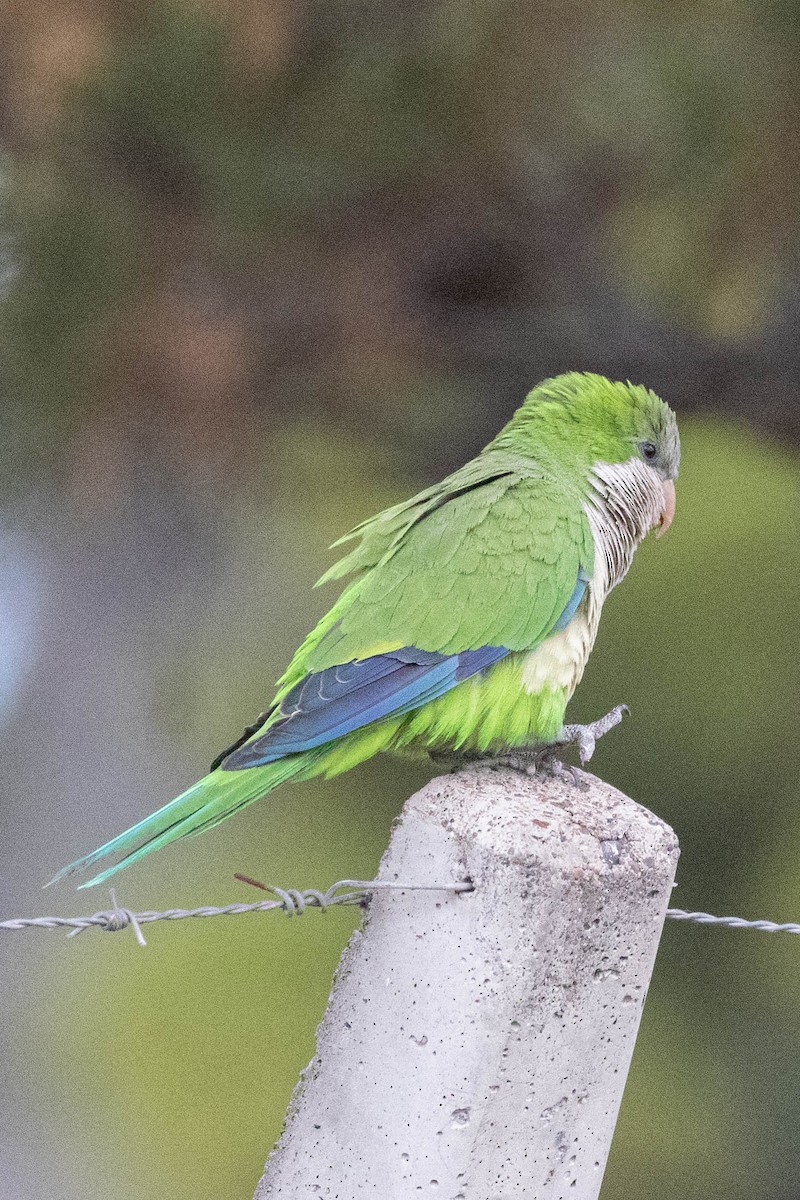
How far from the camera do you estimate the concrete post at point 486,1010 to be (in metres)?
1.12

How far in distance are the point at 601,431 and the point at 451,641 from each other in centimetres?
51

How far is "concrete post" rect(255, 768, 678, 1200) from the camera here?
112 centimetres

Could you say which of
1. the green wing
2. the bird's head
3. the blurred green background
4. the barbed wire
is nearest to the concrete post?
the barbed wire

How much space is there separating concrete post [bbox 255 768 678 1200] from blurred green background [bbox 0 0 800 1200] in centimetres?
128

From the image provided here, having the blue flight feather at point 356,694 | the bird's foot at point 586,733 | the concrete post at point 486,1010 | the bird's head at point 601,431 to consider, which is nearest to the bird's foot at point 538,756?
the bird's foot at point 586,733

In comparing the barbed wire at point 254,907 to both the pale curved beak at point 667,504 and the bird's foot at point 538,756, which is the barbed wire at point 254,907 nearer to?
the bird's foot at point 538,756

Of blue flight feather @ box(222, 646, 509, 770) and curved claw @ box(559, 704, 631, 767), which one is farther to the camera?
curved claw @ box(559, 704, 631, 767)

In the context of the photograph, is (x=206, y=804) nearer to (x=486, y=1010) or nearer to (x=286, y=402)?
(x=486, y=1010)

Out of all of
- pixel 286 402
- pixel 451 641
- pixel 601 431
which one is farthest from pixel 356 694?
pixel 286 402

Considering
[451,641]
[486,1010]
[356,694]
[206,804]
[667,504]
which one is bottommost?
[486,1010]

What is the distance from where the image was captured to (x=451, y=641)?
148 cm

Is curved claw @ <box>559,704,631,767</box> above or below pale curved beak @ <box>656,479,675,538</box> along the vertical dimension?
below

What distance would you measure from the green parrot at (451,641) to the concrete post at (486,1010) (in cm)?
23

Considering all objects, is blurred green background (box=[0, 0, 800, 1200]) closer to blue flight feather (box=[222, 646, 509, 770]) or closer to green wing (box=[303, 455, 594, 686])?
green wing (box=[303, 455, 594, 686])
